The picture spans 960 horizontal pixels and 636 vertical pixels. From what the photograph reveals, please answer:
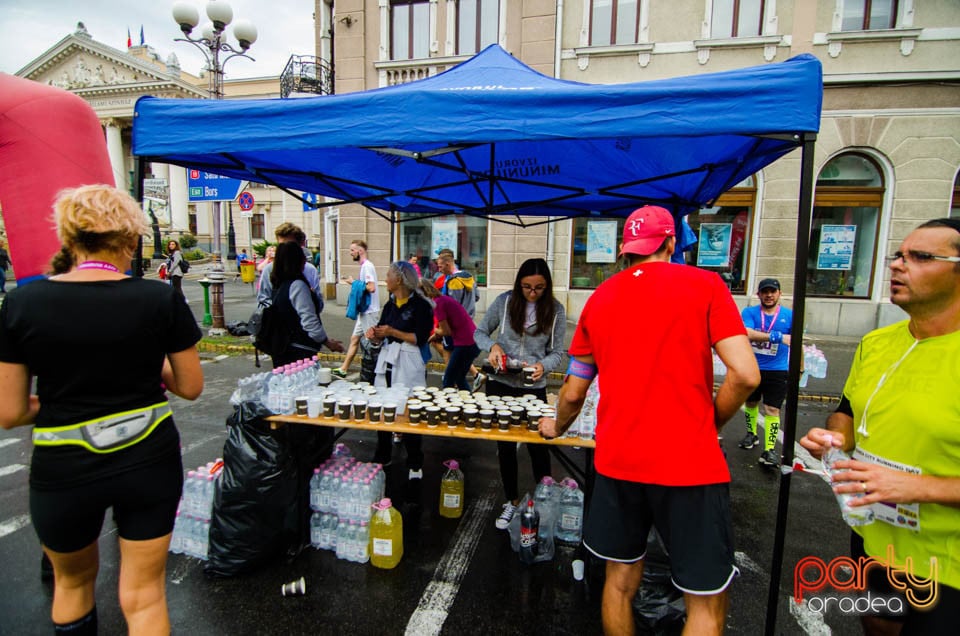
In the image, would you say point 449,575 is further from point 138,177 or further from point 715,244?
point 715,244

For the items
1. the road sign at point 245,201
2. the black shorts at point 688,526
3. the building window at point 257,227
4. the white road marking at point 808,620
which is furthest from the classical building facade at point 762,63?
the building window at point 257,227

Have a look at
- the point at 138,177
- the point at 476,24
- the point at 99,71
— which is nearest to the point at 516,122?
the point at 138,177

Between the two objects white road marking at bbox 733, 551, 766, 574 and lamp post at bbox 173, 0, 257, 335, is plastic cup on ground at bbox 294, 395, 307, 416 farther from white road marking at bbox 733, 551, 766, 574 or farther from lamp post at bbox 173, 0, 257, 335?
lamp post at bbox 173, 0, 257, 335

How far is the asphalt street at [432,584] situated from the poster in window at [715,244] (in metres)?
8.27

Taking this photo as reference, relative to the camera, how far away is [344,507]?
312 cm

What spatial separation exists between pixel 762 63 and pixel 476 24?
6.89 m

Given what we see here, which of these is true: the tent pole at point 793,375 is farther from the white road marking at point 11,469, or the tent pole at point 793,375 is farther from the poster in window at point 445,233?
the poster in window at point 445,233

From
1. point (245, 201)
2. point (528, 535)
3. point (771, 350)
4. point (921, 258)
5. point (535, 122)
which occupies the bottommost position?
point (528, 535)

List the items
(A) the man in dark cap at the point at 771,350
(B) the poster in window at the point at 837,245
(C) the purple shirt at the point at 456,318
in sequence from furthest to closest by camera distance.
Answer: (B) the poster in window at the point at 837,245
(C) the purple shirt at the point at 456,318
(A) the man in dark cap at the point at 771,350

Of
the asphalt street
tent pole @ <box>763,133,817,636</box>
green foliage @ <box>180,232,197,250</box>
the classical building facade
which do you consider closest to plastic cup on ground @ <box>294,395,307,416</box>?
the asphalt street

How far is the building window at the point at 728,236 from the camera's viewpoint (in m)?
11.1

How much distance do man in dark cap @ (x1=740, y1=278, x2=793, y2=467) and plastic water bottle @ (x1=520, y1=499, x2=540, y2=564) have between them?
9.64 ft

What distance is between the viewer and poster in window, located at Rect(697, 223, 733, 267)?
11336mm

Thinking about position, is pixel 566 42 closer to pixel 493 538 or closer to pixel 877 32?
pixel 877 32
